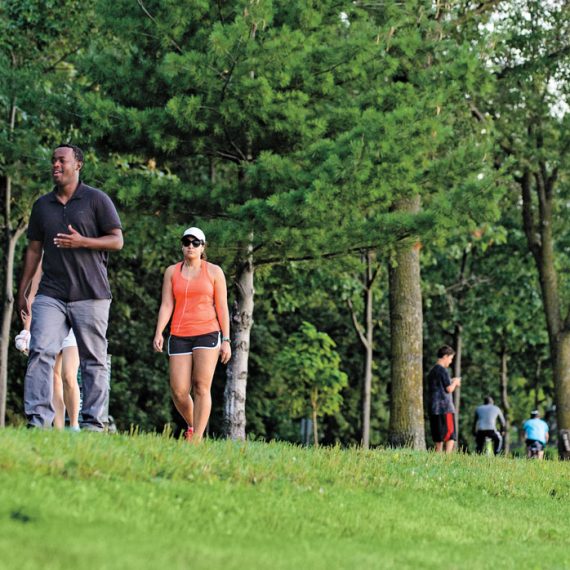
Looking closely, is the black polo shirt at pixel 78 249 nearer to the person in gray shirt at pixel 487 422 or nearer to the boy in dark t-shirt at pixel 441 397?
the boy in dark t-shirt at pixel 441 397

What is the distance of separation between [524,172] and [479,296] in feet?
24.6

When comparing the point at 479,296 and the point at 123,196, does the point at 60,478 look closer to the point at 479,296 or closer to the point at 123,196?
the point at 123,196

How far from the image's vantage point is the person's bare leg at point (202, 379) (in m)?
10.8

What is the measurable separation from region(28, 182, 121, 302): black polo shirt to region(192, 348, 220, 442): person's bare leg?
138 centimetres

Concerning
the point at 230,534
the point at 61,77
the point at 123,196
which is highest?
the point at 61,77

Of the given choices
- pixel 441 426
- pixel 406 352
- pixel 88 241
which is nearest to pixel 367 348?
pixel 406 352

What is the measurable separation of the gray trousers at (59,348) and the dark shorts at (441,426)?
9.43 m

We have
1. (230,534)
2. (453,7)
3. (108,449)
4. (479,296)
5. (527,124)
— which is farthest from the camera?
(479,296)

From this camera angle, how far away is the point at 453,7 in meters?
20.1

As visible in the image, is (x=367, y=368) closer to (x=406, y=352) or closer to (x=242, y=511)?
(x=406, y=352)

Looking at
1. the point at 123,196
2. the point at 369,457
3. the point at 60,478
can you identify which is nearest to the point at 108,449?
the point at 60,478

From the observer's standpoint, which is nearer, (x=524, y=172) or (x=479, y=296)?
(x=524, y=172)

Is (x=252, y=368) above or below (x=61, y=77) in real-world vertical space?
below

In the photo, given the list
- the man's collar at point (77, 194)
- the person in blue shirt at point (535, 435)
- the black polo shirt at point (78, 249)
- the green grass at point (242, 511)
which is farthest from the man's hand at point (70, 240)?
the person in blue shirt at point (535, 435)
